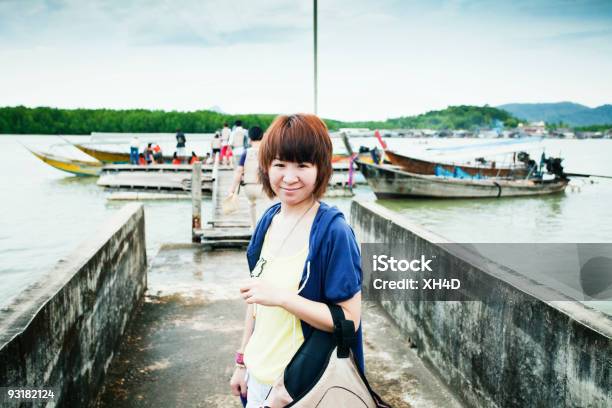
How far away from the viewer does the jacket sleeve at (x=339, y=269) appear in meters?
1.51

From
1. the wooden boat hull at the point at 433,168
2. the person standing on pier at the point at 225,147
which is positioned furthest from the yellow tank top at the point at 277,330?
the wooden boat hull at the point at 433,168

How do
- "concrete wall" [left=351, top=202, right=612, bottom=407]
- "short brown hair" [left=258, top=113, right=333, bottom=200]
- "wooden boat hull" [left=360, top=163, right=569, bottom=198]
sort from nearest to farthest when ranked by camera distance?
"short brown hair" [left=258, top=113, right=333, bottom=200]
"concrete wall" [left=351, top=202, right=612, bottom=407]
"wooden boat hull" [left=360, top=163, right=569, bottom=198]

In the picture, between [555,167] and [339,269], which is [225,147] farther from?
[339,269]

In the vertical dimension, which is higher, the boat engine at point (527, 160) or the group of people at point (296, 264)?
the group of people at point (296, 264)

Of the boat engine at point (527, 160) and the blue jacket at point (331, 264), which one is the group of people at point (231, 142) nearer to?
the blue jacket at point (331, 264)

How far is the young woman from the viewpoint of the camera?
1522 mm

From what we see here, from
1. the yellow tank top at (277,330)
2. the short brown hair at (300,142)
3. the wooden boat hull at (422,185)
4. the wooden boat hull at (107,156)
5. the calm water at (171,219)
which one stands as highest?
the short brown hair at (300,142)

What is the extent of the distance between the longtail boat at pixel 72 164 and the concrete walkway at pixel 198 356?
25150 mm

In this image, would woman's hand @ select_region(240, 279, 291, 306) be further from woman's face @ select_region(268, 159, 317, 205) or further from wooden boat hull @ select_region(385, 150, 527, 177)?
wooden boat hull @ select_region(385, 150, 527, 177)

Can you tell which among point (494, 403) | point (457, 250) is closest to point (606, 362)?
point (494, 403)

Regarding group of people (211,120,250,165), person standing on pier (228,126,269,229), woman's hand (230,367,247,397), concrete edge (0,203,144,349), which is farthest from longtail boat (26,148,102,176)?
woman's hand (230,367,247,397)

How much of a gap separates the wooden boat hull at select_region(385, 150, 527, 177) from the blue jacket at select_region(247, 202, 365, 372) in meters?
25.0

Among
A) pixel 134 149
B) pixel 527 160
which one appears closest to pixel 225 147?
pixel 134 149

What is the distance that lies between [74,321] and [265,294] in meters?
1.73
